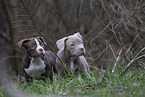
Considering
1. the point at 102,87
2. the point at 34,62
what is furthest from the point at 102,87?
the point at 34,62

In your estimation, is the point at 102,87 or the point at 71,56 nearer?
the point at 102,87

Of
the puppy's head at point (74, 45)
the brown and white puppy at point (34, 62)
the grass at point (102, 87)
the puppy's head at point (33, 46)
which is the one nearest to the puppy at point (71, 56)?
the puppy's head at point (74, 45)

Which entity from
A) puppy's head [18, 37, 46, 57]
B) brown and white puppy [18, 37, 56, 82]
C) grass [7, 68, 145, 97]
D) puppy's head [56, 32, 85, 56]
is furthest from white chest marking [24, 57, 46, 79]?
grass [7, 68, 145, 97]

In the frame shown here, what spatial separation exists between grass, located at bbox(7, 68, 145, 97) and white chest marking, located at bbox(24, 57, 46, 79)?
898 mm

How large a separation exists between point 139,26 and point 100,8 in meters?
1.50

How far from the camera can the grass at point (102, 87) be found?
12.5 feet

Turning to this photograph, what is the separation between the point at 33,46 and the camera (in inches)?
227

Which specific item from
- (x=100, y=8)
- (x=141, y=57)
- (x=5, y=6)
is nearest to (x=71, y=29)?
(x=5, y=6)

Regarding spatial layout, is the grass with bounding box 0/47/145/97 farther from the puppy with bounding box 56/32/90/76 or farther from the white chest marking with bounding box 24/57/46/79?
the puppy with bounding box 56/32/90/76

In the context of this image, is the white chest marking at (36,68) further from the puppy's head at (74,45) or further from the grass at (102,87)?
the grass at (102,87)

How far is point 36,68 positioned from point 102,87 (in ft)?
7.43

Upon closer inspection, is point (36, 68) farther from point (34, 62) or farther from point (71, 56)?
point (71, 56)

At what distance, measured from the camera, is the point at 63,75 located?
5898 millimetres

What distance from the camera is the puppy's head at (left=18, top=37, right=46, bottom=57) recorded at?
18.6 ft
